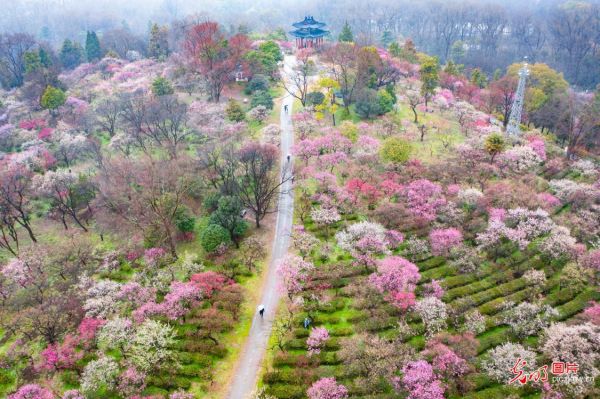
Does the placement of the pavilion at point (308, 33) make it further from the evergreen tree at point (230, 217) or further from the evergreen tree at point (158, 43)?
the evergreen tree at point (230, 217)

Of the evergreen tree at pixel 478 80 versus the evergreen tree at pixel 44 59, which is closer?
the evergreen tree at pixel 478 80

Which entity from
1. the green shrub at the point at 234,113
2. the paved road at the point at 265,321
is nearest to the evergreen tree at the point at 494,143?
the paved road at the point at 265,321

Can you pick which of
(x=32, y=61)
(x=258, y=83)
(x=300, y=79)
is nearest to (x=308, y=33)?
(x=300, y=79)

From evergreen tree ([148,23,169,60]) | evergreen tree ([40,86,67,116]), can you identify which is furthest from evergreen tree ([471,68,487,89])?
evergreen tree ([40,86,67,116])

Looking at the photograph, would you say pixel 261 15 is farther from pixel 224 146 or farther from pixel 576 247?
pixel 576 247

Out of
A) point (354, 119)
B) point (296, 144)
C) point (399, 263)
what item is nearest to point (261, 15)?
point (354, 119)

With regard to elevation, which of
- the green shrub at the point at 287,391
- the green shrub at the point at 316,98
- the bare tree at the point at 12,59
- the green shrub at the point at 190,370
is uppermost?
the bare tree at the point at 12,59

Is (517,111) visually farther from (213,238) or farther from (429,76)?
(213,238)
